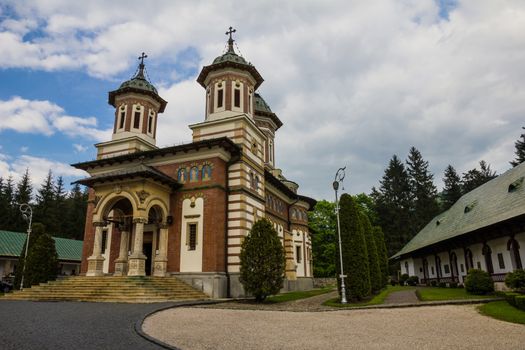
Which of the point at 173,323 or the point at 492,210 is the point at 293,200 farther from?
the point at 173,323

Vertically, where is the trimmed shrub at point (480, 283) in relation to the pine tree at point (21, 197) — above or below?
below

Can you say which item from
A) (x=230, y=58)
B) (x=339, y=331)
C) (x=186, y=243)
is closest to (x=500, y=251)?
(x=339, y=331)

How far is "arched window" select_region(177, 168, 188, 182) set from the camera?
23906mm

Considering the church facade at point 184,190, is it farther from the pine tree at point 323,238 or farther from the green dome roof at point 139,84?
the pine tree at point 323,238

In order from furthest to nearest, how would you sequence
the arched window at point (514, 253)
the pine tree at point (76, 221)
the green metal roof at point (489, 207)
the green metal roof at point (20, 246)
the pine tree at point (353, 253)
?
the pine tree at point (76, 221) < the green metal roof at point (20, 246) < the green metal roof at point (489, 207) < the arched window at point (514, 253) < the pine tree at point (353, 253)

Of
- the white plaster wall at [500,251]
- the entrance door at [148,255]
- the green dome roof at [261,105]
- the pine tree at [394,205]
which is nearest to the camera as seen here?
the white plaster wall at [500,251]

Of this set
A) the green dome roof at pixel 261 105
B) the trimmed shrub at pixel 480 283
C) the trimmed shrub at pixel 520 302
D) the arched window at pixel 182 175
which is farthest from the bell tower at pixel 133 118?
the trimmed shrub at pixel 520 302

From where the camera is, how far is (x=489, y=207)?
24891 mm

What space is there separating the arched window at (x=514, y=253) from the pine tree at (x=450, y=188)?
4539cm

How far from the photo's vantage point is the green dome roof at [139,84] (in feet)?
96.7

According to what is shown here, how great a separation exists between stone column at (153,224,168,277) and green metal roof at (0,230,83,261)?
66.7 ft

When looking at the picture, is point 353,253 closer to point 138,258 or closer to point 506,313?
point 506,313

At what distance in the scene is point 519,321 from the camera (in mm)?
10445

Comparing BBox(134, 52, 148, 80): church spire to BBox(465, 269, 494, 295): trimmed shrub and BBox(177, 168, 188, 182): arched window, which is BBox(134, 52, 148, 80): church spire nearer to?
BBox(177, 168, 188, 182): arched window
